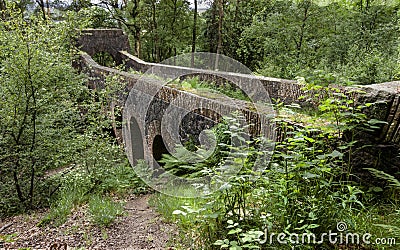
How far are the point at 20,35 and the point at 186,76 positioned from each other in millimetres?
5129

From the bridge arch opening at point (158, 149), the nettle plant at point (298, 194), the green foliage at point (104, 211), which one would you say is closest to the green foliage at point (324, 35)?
the bridge arch opening at point (158, 149)

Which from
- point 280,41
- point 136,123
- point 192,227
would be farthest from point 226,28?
point 192,227

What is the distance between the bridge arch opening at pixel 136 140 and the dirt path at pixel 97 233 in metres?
4.62

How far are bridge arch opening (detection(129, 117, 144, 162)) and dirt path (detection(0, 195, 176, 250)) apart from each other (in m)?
4.62

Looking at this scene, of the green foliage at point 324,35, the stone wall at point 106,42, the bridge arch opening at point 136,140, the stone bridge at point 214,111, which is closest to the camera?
the stone bridge at point 214,111

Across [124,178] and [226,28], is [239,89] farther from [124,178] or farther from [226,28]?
[226,28]

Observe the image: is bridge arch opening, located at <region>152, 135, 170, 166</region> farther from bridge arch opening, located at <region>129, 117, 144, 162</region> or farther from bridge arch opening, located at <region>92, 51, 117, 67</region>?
bridge arch opening, located at <region>92, 51, 117, 67</region>

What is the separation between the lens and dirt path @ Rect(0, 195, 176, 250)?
14.6ft

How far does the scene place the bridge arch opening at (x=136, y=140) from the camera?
10354 mm

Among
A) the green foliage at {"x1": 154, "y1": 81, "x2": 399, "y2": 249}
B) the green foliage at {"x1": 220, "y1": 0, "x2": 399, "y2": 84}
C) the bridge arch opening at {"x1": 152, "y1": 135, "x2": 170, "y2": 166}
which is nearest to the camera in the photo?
A: the green foliage at {"x1": 154, "y1": 81, "x2": 399, "y2": 249}

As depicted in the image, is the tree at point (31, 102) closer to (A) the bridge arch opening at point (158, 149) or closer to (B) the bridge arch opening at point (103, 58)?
(A) the bridge arch opening at point (158, 149)

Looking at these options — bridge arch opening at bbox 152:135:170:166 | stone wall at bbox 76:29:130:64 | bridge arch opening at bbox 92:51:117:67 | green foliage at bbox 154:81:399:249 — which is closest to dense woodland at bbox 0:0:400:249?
green foliage at bbox 154:81:399:249

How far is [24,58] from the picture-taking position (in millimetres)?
6082

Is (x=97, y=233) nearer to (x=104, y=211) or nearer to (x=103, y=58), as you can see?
(x=104, y=211)
